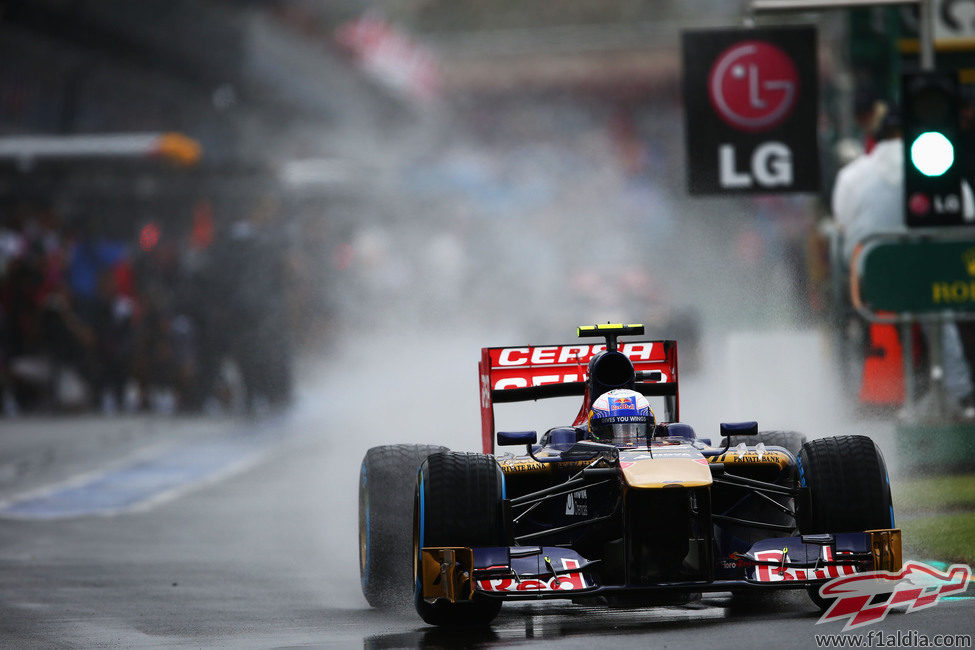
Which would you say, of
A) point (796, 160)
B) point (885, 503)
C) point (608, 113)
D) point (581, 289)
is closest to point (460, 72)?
point (608, 113)

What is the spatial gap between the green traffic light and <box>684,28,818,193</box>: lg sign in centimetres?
298

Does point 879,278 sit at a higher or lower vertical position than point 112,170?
lower

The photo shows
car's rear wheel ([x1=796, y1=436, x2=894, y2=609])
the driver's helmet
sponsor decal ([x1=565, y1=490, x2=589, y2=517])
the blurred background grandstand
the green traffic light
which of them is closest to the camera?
car's rear wheel ([x1=796, y1=436, x2=894, y2=609])

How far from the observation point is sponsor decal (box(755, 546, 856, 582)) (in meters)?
7.91

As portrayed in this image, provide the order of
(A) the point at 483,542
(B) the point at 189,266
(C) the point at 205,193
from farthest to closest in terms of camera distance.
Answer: (C) the point at 205,193, (B) the point at 189,266, (A) the point at 483,542

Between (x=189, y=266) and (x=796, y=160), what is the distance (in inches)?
452

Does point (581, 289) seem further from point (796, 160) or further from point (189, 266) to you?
point (796, 160)

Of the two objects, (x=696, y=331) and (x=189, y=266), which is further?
(x=696, y=331)

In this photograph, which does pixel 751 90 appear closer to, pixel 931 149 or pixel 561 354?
pixel 931 149

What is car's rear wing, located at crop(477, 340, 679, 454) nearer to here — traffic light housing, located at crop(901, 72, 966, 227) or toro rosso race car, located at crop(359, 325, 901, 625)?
toro rosso race car, located at crop(359, 325, 901, 625)

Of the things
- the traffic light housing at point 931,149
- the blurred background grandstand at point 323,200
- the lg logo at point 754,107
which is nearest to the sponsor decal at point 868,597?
the traffic light housing at point 931,149

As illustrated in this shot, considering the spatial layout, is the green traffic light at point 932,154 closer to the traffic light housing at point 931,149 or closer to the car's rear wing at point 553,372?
the traffic light housing at point 931,149

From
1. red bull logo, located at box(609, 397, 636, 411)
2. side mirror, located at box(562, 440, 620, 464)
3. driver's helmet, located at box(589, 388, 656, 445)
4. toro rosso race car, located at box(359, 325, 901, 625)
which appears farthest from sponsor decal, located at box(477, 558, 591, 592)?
red bull logo, located at box(609, 397, 636, 411)

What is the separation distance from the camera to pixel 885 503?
826 centimetres
